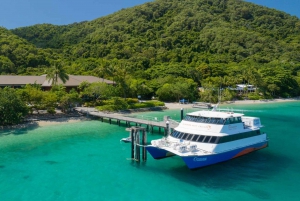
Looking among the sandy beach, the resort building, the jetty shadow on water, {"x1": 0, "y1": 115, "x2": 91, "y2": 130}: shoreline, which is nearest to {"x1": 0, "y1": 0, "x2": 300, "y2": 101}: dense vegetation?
the sandy beach

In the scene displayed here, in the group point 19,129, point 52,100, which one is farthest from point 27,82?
point 19,129

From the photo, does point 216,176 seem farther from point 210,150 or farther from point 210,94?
point 210,94

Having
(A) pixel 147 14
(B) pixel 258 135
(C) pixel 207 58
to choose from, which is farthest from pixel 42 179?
(A) pixel 147 14

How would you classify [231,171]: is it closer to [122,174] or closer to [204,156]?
[204,156]

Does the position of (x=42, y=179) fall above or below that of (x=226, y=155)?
below

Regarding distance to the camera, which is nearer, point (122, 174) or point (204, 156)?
point (204, 156)

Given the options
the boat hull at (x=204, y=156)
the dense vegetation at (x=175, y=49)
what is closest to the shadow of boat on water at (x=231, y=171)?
the boat hull at (x=204, y=156)
